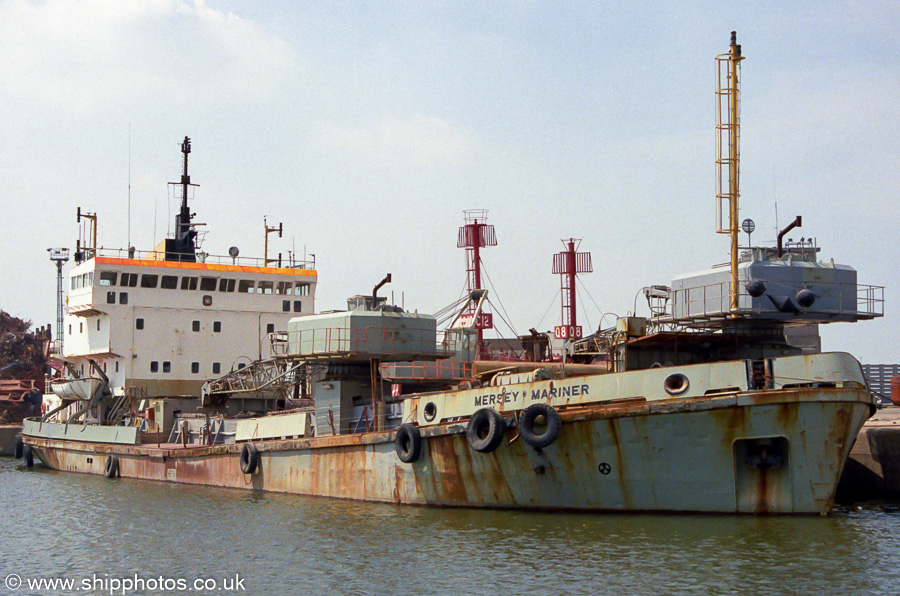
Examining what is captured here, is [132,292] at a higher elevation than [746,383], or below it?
higher

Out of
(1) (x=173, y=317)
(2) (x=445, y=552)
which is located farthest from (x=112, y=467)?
(2) (x=445, y=552)

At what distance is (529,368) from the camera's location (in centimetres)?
2517

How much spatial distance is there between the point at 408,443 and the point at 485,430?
2.01 m

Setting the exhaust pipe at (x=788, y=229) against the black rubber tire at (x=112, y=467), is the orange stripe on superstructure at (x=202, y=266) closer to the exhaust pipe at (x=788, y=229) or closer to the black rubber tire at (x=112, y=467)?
the black rubber tire at (x=112, y=467)

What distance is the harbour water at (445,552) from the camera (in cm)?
1410

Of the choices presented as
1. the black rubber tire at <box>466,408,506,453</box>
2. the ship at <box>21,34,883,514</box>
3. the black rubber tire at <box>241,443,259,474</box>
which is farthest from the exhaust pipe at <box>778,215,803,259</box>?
the black rubber tire at <box>241,443,259,474</box>

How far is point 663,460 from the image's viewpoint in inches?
699

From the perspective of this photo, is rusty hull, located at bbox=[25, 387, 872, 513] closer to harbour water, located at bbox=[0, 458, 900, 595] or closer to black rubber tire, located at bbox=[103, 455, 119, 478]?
harbour water, located at bbox=[0, 458, 900, 595]

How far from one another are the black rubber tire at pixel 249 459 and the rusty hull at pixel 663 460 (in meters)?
5.16

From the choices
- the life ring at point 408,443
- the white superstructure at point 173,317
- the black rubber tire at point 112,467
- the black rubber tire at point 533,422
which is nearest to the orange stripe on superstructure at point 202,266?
the white superstructure at point 173,317

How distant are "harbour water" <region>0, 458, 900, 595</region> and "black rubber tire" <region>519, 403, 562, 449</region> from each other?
1487 mm

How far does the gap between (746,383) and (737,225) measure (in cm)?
415

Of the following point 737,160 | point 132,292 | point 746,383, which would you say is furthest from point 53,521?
point 737,160

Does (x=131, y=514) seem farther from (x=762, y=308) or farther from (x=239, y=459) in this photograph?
(x=762, y=308)
